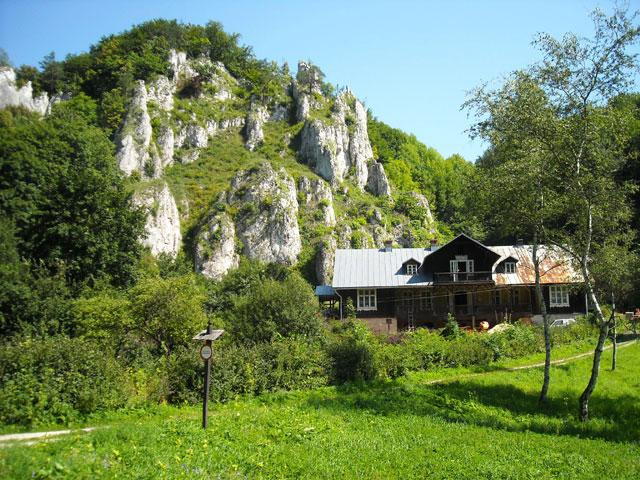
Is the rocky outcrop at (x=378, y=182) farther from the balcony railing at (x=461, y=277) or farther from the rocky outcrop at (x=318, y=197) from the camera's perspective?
the balcony railing at (x=461, y=277)

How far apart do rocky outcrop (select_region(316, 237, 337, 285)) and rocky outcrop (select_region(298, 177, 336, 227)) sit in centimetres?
699

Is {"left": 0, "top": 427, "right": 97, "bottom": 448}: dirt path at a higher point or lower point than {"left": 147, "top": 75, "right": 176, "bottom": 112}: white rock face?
lower

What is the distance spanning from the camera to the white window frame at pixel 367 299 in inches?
1519

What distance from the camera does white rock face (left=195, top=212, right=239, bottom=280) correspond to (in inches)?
2154

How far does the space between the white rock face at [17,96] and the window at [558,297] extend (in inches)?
3039

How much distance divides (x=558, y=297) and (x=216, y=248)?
1498 inches

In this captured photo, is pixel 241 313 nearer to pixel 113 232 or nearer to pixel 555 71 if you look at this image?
pixel 113 232

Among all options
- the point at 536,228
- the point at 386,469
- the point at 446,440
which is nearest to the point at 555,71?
the point at 536,228

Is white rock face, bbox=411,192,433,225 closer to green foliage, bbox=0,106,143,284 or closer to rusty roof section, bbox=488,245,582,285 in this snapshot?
rusty roof section, bbox=488,245,582,285

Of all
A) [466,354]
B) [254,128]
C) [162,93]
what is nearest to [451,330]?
[466,354]

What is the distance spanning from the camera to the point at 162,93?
7550cm

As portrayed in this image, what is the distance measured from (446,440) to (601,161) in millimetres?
11292

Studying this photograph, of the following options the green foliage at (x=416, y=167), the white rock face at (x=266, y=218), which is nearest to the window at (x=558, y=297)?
the white rock face at (x=266, y=218)

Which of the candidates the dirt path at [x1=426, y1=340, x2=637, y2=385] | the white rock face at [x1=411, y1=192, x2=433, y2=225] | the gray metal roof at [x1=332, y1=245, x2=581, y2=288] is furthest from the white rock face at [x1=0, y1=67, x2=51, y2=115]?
the dirt path at [x1=426, y1=340, x2=637, y2=385]
